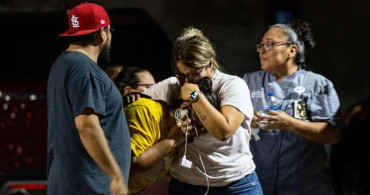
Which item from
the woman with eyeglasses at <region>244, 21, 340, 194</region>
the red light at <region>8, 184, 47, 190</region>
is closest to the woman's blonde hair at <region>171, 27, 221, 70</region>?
the woman with eyeglasses at <region>244, 21, 340, 194</region>

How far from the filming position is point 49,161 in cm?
316

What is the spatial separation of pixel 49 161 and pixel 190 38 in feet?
3.23

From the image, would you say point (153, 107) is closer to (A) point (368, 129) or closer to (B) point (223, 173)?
(B) point (223, 173)

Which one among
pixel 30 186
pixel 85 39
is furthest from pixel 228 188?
pixel 30 186

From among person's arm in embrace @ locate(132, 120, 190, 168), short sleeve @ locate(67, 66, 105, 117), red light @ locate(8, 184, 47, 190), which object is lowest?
red light @ locate(8, 184, 47, 190)

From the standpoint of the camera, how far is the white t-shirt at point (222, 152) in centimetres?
347

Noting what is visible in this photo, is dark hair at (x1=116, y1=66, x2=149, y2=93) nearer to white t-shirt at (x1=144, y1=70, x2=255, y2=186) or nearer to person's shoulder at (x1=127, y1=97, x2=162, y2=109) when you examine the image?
person's shoulder at (x1=127, y1=97, x2=162, y2=109)

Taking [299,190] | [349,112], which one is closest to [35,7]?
[349,112]

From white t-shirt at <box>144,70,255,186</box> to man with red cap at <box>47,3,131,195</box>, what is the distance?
1.56ft

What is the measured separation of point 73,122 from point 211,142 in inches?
31.5

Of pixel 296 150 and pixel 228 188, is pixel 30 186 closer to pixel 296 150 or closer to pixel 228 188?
pixel 228 188

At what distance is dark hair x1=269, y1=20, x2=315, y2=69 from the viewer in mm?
4312

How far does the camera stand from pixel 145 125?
333cm

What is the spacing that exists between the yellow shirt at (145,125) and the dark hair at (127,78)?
0.45 m
